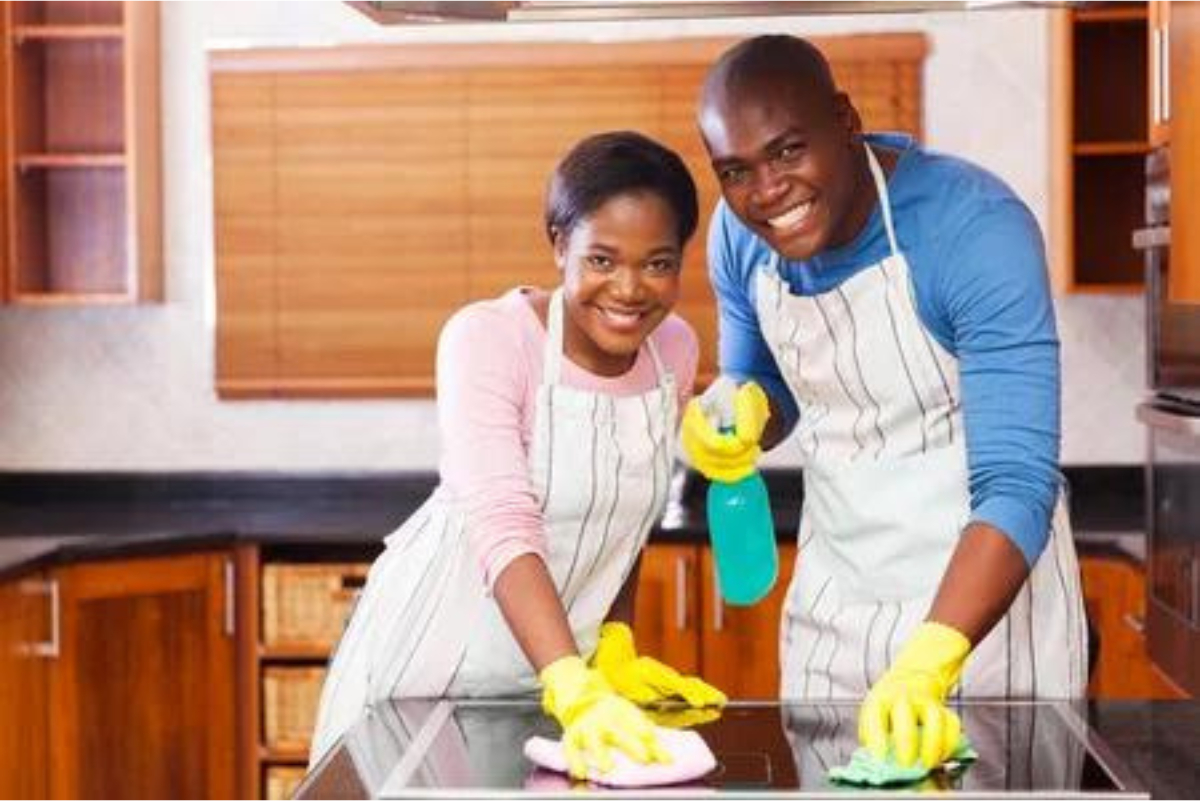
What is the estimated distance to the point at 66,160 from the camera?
448 centimetres

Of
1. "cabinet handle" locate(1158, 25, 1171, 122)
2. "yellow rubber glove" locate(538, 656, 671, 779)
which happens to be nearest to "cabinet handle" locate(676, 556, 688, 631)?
"cabinet handle" locate(1158, 25, 1171, 122)

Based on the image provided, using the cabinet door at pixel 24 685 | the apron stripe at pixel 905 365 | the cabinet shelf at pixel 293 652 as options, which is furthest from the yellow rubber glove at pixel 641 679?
the cabinet shelf at pixel 293 652

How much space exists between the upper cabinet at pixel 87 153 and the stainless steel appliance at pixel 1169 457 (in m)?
2.03

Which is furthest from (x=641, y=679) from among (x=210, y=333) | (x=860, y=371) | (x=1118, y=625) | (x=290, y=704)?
(x=210, y=333)

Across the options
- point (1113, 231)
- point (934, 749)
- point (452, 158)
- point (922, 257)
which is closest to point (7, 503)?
point (452, 158)

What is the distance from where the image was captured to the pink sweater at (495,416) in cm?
209

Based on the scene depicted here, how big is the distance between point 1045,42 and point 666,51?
0.79 metres

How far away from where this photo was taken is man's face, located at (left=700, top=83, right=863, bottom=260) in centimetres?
209

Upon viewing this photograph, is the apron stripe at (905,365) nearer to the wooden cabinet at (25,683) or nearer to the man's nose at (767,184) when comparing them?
the man's nose at (767,184)

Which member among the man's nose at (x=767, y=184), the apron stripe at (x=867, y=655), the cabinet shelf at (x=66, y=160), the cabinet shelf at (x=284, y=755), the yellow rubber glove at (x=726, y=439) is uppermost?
the cabinet shelf at (x=66, y=160)

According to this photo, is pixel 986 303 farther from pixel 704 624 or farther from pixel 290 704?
pixel 290 704

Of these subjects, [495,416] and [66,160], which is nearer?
[495,416]

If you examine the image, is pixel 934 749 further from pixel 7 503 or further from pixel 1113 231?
pixel 7 503

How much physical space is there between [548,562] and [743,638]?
1.98 metres
